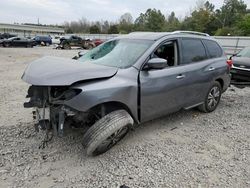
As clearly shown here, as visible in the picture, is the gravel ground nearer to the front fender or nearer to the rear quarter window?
the front fender

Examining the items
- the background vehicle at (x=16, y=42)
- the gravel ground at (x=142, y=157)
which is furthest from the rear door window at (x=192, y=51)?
the background vehicle at (x=16, y=42)

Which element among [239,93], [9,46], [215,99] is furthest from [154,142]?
[9,46]

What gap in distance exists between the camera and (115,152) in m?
3.67

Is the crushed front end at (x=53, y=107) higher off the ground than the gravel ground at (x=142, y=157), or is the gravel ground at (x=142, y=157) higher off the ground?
the crushed front end at (x=53, y=107)

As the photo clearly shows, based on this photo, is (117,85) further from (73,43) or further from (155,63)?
(73,43)

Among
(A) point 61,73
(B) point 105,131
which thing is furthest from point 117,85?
(A) point 61,73

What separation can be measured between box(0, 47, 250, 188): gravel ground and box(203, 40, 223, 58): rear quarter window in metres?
1.49

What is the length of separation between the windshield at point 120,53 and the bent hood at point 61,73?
1.10 ft

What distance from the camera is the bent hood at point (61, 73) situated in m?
3.09

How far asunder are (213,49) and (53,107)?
12.6 ft

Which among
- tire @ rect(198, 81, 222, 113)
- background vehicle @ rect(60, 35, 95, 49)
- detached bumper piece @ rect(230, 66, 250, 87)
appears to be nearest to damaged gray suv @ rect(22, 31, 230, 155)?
tire @ rect(198, 81, 222, 113)

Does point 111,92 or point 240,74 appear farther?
point 240,74

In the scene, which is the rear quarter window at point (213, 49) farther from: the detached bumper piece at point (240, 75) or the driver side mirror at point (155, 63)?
the detached bumper piece at point (240, 75)

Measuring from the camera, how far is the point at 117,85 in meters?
3.42
